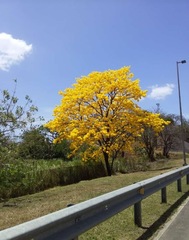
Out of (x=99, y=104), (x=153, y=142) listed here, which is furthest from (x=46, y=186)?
(x=153, y=142)

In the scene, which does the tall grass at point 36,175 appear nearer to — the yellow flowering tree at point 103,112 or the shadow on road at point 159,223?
the yellow flowering tree at point 103,112

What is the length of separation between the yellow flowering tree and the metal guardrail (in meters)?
Answer: 17.8

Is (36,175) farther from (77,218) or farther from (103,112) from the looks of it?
(77,218)

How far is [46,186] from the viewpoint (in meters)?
18.5

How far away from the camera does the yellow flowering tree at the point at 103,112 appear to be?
84.5 feet

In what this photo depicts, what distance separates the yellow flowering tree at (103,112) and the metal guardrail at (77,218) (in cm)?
1778

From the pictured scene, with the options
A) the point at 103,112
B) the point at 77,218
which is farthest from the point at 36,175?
the point at 77,218

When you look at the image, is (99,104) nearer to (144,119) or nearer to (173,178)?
(144,119)

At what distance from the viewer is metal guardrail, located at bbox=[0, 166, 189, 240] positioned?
12.2 ft

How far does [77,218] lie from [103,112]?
21877 mm

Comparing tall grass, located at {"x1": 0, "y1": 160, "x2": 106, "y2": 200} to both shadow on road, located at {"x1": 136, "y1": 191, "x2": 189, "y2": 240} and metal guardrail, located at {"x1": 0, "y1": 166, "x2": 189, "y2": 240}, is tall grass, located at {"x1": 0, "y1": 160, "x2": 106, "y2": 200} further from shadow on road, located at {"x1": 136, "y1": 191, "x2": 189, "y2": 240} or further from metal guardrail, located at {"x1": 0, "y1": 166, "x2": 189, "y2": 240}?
metal guardrail, located at {"x1": 0, "y1": 166, "x2": 189, "y2": 240}

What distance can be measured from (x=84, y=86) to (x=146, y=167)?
1169 centimetres

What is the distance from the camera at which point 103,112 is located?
2675 centimetres

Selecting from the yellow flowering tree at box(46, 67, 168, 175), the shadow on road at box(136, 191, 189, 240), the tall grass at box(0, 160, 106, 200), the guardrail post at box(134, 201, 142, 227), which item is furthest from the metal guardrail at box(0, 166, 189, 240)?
the yellow flowering tree at box(46, 67, 168, 175)
